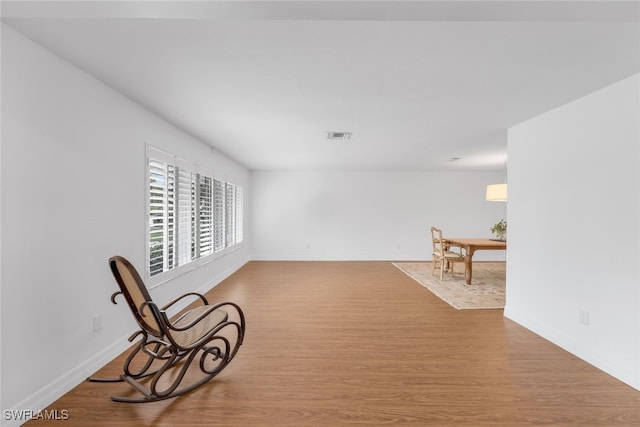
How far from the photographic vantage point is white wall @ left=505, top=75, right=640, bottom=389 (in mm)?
2408

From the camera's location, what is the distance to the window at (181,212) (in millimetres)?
3404

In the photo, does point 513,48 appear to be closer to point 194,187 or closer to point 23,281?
point 23,281

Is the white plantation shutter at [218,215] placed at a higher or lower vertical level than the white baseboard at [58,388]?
higher

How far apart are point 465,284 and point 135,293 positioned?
5149 millimetres

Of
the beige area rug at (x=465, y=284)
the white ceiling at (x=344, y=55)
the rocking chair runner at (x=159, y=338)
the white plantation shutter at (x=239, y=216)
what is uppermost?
the white ceiling at (x=344, y=55)

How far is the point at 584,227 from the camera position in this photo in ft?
9.14

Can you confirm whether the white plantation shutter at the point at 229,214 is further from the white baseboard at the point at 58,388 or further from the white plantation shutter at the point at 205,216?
the white baseboard at the point at 58,388

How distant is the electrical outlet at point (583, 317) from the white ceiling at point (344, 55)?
1.97 meters

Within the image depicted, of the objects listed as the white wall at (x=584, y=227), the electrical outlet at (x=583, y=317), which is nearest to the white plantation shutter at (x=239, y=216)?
the white wall at (x=584, y=227)

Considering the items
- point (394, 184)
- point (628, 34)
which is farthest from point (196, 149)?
point (394, 184)

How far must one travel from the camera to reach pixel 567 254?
2.96 metres

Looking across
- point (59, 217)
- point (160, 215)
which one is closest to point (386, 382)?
point (59, 217)

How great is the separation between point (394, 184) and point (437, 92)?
5533 mm

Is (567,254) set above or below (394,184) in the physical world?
below
